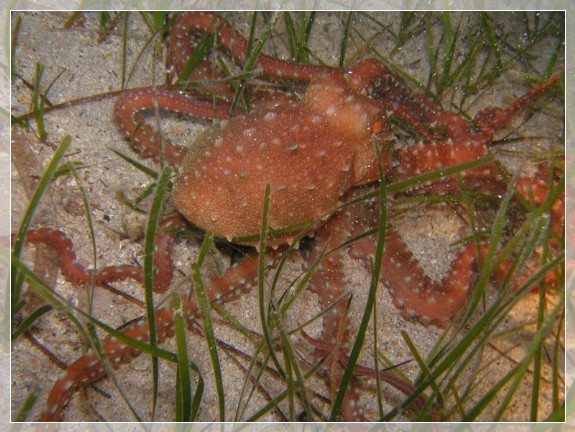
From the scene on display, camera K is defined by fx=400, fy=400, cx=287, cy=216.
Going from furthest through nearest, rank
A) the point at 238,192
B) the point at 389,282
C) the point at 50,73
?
the point at 50,73 < the point at 389,282 < the point at 238,192

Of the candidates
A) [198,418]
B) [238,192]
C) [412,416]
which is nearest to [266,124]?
[238,192]

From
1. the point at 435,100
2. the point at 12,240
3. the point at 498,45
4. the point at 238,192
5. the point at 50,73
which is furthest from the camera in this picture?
the point at 498,45

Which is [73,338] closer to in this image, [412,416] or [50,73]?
[50,73]

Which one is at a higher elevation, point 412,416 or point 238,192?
point 238,192

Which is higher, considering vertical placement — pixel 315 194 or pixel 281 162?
pixel 281 162

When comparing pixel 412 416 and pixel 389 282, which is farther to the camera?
pixel 389 282

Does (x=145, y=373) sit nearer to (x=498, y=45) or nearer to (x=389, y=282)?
(x=389, y=282)

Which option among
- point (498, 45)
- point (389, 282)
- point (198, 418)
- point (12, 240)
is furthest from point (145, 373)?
point (498, 45)

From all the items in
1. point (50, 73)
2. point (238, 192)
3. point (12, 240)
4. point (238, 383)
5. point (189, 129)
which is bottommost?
point (238, 383)
